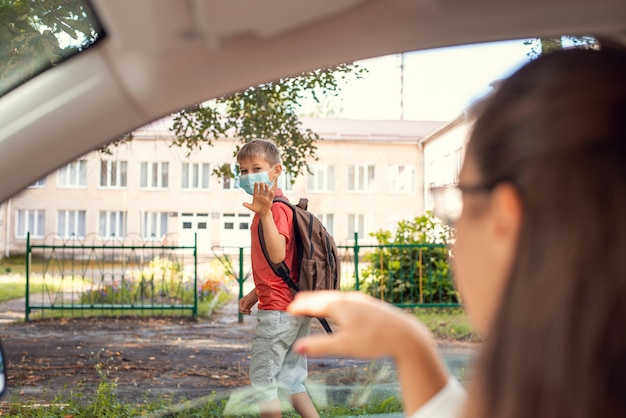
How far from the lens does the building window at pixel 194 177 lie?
35938mm

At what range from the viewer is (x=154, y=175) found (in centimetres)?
3612

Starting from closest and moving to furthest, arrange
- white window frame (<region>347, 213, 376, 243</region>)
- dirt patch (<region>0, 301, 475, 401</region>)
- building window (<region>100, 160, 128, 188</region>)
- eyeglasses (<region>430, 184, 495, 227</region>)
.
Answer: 1. eyeglasses (<region>430, 184, 495, 227</region>)
2. dirt patch (<region>0, 301, 475, 401</region>)
3. building window (<region>100, 160, 128, 188</region>)
4. white window frame (<region>347, 213, 376, 243</region>)

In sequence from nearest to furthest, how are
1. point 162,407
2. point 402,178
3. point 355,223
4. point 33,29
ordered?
point 33,29 < point 162,407 < point 402,178 < point 355,223

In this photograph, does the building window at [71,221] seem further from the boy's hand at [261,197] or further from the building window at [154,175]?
the boy's hand at [261,197]

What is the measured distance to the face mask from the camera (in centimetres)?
437

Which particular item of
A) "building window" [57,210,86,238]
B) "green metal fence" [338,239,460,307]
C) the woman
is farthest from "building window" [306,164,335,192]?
the woman

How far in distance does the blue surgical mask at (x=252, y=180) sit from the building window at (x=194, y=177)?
31707 millimetres

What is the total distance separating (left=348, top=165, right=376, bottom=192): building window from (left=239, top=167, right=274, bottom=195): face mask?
32.1 m

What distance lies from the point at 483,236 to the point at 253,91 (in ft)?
31.4

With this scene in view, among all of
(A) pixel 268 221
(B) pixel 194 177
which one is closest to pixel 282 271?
(A) pixel 268 221

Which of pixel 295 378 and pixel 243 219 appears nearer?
pixel 295 378

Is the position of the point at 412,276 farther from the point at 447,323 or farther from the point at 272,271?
the point at 272,271

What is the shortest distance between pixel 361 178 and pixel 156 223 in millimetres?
9175

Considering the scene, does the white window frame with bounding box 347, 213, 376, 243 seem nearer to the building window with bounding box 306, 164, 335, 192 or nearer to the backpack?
the building window with bounding box 306, 164, 335, 192
